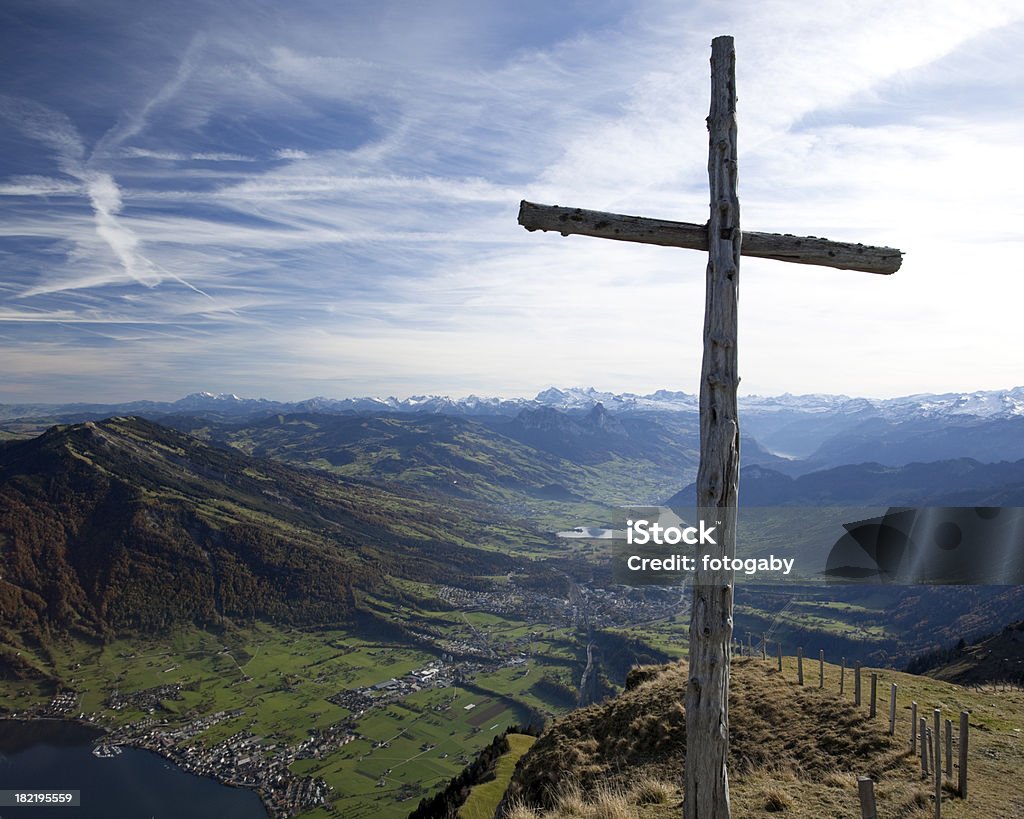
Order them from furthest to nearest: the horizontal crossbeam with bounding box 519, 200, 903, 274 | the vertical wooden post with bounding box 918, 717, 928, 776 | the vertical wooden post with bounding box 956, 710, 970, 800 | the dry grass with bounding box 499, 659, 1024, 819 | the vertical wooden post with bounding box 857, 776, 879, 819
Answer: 1. the vertical wooden post with bounding box 918, 717, 928, 776
2. the dry grass with bounding box 499, 659, 1024, 819
3. the vertical wooden post with bounding box 956, 710, 970, 800
4. the vertical wooden post with bounding box 857, 776, 879, 819
5. the horizontal crossbeam with bounding box 519, 200, 903, 274

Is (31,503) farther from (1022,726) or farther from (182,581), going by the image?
(1022,726)

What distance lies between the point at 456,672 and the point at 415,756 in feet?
138

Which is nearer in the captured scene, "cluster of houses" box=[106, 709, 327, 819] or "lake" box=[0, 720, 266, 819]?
"cluster of houses" box=[106, 709, 327, 819]

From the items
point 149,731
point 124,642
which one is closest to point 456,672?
point 149,731

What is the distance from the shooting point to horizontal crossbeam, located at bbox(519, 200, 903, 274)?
6.79 meters

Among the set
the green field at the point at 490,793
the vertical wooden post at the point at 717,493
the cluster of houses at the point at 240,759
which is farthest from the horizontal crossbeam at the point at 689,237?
the cluster of houses at the point at 240,759

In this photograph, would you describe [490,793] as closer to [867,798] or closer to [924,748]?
[924,748]

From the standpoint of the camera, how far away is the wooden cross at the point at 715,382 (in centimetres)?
628

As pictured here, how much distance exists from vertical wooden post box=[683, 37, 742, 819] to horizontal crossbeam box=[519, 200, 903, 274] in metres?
0.37

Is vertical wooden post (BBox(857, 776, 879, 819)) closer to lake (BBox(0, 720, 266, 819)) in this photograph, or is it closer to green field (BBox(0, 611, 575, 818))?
green field (BBox(0, 611, 575, 818))

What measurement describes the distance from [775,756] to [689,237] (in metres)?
12.3

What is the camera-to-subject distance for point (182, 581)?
189m

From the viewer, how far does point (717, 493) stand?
638cm

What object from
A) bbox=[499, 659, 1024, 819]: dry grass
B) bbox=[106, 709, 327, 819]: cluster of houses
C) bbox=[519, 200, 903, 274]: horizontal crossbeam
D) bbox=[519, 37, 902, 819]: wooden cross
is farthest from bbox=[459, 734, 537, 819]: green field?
bbox=[106, 709, 327, 819]: cluster of houses
